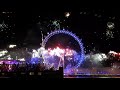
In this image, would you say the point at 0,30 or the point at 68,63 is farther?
the point at 0,30

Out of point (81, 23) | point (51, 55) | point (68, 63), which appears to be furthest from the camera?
point (81, 23)

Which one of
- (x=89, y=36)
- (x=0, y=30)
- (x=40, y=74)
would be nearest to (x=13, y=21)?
(x=0, y=30)

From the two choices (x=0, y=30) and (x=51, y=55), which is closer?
(x=51, y=55)

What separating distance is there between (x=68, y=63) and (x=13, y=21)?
807cm

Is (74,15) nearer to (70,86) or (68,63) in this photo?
(68,63)

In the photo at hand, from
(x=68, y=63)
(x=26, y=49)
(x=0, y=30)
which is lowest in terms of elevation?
(x=68, y=63)

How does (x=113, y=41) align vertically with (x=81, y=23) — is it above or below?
below

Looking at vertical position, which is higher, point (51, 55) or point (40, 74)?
point (51, 55)

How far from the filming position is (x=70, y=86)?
841 centimetres

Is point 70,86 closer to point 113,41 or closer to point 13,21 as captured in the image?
point 13,21

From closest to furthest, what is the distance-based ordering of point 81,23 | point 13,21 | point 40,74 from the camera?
1. point 40,74
2. point 13,21
3. point 81,23

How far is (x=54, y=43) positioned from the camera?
33375 mm

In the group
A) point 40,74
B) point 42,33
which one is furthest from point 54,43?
point 40,74

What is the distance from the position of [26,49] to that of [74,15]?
28.3 ft
